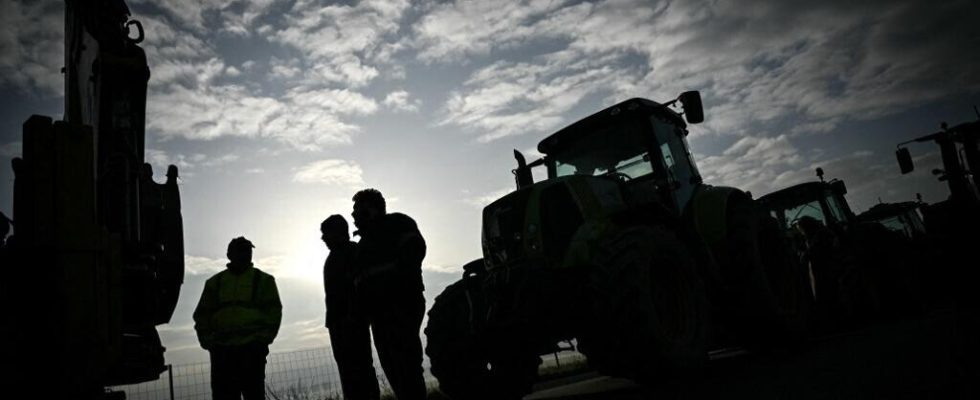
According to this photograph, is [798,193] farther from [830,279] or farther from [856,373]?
[856,373]

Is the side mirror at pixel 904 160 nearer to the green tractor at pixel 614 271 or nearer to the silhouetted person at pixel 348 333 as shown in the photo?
the green tractor at pixel 614 271

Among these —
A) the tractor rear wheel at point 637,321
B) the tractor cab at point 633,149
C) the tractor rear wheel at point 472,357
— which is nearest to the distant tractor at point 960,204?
the tractor cab at point 633,149

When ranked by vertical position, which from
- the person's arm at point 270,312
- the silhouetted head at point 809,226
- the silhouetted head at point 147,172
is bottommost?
the person's arm at point 270,312

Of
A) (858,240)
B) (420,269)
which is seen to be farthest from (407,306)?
(858,240)

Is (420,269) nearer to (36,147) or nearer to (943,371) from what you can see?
(36,147)

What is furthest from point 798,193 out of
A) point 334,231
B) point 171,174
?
point 171,174

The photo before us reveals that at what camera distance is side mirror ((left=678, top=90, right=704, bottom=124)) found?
220 inches

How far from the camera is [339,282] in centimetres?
464

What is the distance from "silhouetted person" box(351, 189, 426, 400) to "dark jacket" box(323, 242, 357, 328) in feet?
1.56

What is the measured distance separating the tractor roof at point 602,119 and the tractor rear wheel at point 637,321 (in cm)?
166

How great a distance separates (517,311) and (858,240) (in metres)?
6.67

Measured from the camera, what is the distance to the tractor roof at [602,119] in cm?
585

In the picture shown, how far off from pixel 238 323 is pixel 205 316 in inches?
12.8

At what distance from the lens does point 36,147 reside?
197 centimetres
